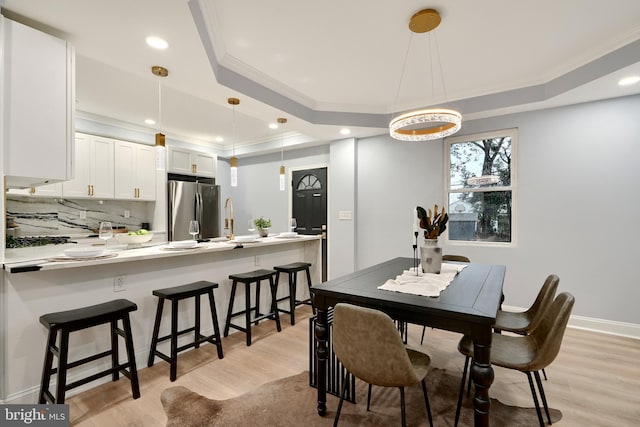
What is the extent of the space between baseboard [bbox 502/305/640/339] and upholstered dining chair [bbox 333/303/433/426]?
2.95 m

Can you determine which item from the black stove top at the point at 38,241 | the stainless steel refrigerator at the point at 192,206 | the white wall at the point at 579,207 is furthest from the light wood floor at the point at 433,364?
the stainless steel refrigerator at the point at 192,206

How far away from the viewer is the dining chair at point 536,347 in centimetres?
153

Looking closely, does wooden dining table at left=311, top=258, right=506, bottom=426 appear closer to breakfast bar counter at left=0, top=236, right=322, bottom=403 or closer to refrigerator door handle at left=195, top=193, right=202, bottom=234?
breakfast bar counter at left=0, top=236, right=322, bottom=403

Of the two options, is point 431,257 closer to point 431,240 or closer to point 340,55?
point 431,240

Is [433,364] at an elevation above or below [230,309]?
below

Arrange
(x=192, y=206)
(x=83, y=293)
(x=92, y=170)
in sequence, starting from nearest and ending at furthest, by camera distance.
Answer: (x=83, y=293) → (x=92, y=170) → (x=192, y=206)

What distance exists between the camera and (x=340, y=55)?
2787 millimetres

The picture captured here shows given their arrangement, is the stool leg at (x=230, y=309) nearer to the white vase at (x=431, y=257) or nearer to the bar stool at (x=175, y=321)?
the bar stool at (x=175, y=321)

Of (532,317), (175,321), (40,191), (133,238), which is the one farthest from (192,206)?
(532,317)

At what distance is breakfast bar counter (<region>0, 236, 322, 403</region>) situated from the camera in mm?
1797

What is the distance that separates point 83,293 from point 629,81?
487cm

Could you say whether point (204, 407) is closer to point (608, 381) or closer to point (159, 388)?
point (159, 388)

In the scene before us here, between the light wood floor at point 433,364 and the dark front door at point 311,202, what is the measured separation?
2339 millimetres

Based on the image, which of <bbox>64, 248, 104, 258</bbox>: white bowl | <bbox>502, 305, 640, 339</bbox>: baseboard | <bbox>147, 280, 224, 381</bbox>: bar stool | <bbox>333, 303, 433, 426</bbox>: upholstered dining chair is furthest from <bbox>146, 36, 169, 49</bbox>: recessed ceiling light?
<bbox>502, 305, 640, 339</bbox>: baseboard
